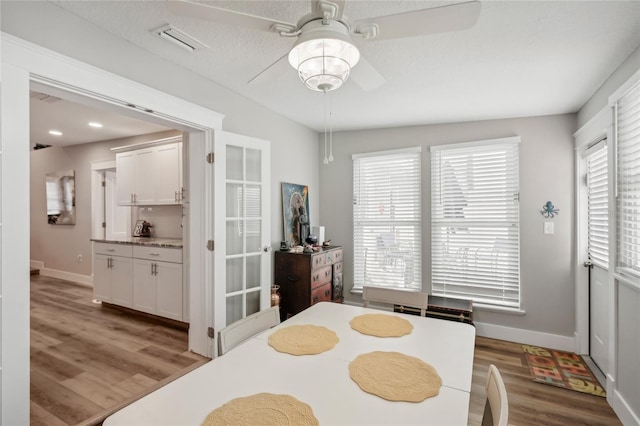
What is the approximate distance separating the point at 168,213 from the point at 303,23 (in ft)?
13.2

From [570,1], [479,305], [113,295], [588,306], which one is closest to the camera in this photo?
[570,1]

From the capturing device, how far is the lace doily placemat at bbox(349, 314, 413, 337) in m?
1.70

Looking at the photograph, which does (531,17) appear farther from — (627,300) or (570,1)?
(627,300)

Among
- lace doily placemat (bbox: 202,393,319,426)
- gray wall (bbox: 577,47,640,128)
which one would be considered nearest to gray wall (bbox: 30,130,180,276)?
lace doily placemat (bbox: 202,393,319,426)

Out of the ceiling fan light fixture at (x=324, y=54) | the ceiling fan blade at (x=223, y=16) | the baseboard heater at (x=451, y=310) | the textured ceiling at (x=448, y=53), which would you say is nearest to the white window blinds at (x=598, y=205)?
the textured ceiling at (x=448, y=53)

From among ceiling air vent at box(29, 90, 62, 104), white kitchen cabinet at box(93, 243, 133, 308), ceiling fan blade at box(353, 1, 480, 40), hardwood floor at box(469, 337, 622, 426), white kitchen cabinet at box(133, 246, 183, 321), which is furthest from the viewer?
white kitchen cabinet at box(93, 243, 133, 308)

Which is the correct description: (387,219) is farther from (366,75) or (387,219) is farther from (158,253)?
(158,253)

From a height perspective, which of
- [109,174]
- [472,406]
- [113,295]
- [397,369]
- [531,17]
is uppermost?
[531,17]

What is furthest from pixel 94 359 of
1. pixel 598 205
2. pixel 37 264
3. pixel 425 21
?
pixel 37 264

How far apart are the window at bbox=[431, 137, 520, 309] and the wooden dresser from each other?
1354mm

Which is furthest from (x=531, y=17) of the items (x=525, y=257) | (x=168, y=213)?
(x=168, y=213)

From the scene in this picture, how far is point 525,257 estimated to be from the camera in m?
3.45

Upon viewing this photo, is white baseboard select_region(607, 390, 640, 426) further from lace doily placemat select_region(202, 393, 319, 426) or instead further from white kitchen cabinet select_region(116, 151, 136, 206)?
white kitchen cabinet select_region(116, 151, 136, 206)

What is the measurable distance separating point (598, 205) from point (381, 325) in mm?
2530
